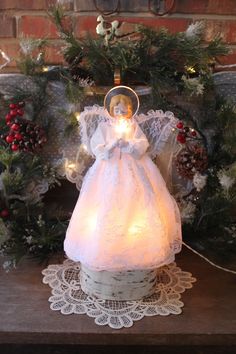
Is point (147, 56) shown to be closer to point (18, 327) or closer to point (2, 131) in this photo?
Answer: point (2, 131)

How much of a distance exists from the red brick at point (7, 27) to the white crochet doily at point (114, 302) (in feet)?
1.87

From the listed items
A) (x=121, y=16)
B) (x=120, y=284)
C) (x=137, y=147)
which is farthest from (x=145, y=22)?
(x=120, y=284)

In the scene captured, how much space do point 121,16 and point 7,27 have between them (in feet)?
0.91

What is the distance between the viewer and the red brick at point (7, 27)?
3.18 ft

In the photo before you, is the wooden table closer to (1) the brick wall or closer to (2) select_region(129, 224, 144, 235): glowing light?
(2) select_region(129, 224, 144, 235): glowing light

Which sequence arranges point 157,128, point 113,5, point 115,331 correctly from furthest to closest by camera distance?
point 113,5, point 157,128, point 115,331

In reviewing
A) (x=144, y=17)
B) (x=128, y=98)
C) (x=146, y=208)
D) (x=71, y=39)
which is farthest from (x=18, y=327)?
(x=144, y=17)

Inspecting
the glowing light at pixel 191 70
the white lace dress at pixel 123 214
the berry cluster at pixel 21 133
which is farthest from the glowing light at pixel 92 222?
the glowing light at pixel 191 70

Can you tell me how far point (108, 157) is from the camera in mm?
728

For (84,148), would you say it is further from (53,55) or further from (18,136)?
(53,55)

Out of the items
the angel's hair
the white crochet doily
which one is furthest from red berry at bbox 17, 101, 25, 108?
the white crochet doily

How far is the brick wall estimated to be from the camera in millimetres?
948

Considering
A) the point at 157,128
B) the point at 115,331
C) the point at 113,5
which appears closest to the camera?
the point at 115,331

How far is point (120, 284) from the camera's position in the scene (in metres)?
0.73
